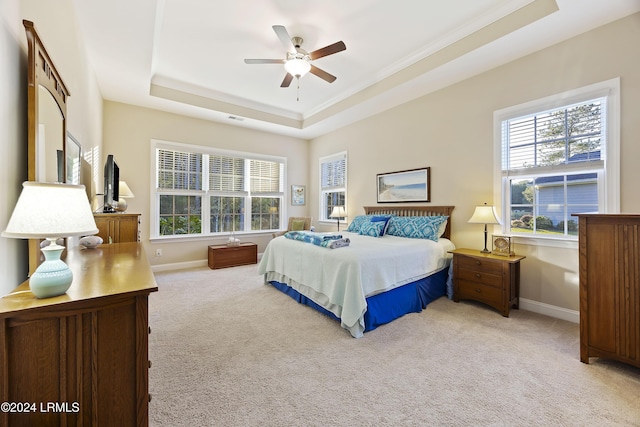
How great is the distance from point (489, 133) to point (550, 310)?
7.21 ft

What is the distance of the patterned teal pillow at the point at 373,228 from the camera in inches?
160

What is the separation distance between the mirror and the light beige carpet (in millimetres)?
1286

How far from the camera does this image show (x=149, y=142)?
15.5 ft

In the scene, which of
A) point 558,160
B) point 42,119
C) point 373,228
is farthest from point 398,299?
point 42,119

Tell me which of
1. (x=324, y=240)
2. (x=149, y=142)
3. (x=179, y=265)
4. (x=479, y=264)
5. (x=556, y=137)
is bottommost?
(x=179, y=265)

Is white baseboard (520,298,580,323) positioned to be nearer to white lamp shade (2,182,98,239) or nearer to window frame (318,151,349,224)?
window frame (318,151,349,224)

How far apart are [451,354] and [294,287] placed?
1.86 m

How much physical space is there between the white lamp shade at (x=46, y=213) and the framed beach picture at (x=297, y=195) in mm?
5449

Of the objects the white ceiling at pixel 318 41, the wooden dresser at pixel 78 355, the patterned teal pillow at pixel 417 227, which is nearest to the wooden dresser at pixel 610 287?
the patterned teal pillow at pixel 417 227

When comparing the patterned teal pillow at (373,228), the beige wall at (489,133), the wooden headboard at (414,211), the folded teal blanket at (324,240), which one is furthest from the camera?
the patterned teal pillow at (373,228)

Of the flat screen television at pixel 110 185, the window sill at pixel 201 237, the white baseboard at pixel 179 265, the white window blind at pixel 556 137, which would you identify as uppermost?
the white window blind at pixel 556 137

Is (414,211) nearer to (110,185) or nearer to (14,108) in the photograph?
(110,185)

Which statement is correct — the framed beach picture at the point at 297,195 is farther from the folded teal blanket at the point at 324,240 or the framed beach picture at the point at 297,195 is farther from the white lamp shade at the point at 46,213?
the white lamp shade at the point at 46,213

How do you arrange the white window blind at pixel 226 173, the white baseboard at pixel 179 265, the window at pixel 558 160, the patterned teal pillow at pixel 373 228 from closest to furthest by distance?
the window at pixel 558 160 → the patterned teal pillow at pixel 373 228 → the white baseboard at pixel 179 265 → the white window blind at pixel 226 173
